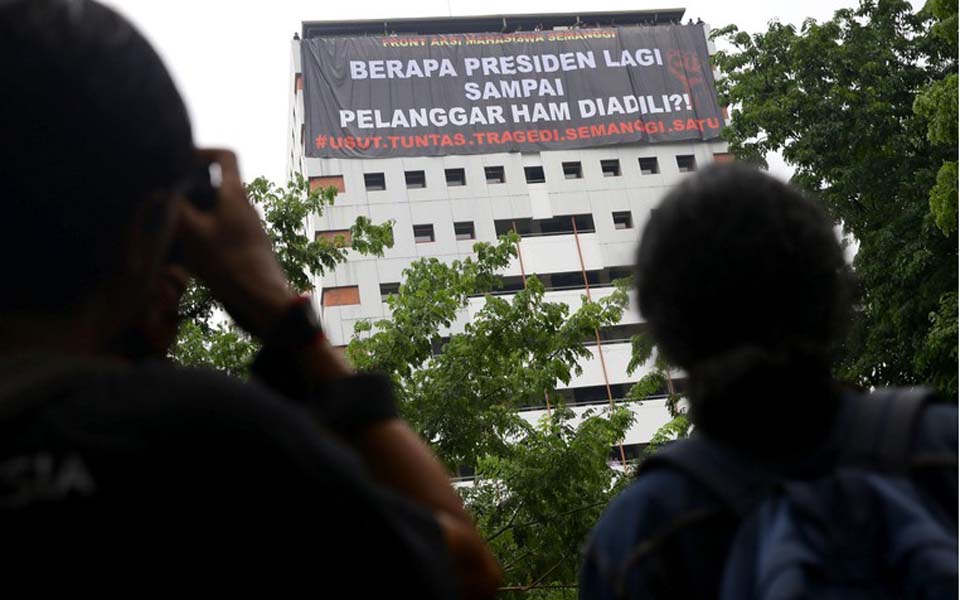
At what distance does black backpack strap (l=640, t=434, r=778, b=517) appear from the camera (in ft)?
4.99

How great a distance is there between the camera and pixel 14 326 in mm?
1152

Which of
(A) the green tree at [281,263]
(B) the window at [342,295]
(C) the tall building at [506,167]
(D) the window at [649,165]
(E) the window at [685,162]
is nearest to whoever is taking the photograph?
(A) the green tree at [281,263]

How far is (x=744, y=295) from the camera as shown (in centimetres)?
162

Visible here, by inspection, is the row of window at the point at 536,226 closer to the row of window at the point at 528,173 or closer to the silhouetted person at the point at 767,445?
the row of window at the point at 528,173

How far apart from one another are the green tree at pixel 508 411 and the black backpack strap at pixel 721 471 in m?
12.6

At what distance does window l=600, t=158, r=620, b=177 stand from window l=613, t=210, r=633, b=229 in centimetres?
212

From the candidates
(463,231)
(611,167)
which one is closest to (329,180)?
(463,231)

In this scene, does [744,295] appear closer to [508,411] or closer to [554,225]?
[508,411]

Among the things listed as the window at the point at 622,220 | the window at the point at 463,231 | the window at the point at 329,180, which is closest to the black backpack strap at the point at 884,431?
the window at the point at 329,180

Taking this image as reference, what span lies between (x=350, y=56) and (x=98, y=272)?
51.2 metres

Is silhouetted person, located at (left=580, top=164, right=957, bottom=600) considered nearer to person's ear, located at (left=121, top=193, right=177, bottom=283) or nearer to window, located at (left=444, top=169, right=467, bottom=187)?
person's ear, located at (left=121, top=193, right=177, bottom=283)

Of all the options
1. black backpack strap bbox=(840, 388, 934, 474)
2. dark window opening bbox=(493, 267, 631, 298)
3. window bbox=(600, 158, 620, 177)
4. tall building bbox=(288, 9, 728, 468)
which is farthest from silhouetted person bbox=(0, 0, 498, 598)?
window bbox=(600, 158, 620, 177)

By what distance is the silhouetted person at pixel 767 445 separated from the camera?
1410 mm

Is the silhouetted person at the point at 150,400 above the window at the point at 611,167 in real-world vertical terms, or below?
below
